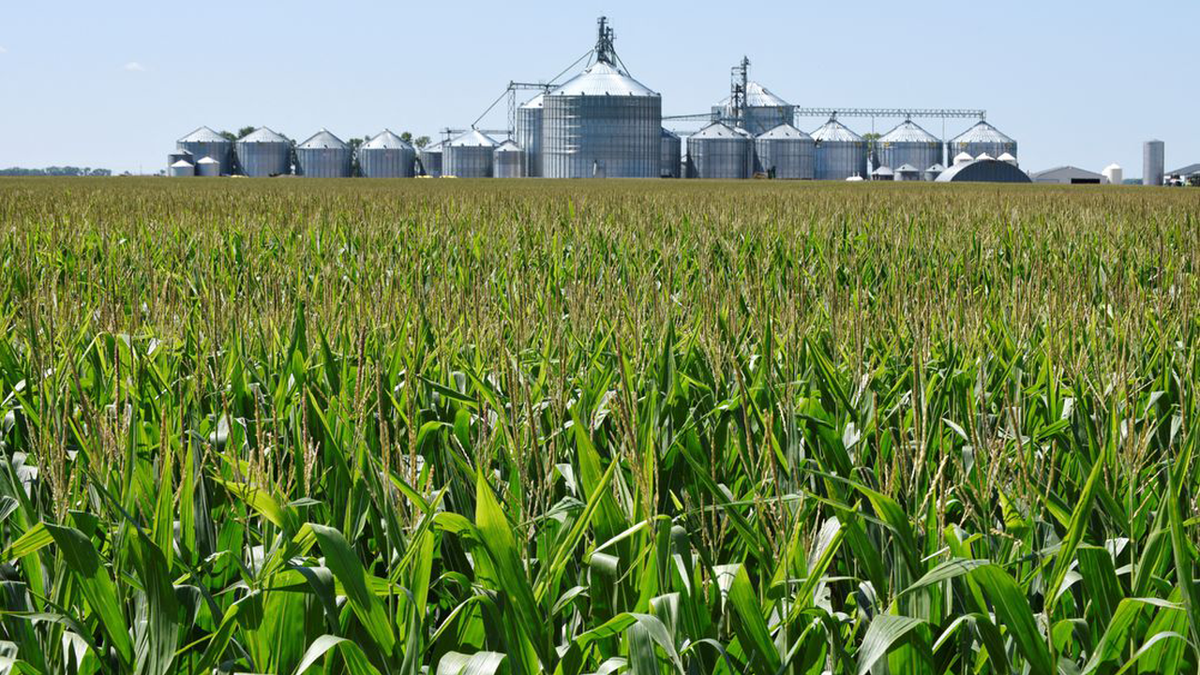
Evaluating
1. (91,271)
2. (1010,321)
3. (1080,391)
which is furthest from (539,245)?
(1080,391)

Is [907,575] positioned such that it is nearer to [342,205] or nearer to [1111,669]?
[1111,669]

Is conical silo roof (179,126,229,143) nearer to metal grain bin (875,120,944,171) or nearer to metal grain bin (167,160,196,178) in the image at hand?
metal grain bin (167,160,196,178)

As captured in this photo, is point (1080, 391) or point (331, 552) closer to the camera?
point (331, 552)

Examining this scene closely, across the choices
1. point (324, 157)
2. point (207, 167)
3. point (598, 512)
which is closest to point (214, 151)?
point (207, 167)

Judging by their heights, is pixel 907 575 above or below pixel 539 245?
below

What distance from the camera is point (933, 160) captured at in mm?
115500

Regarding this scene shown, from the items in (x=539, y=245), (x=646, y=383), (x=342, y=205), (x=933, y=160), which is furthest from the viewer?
(x=933, y=160)

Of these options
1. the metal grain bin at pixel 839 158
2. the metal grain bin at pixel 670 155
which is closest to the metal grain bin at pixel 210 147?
the metal grain bin at pixel 670 155

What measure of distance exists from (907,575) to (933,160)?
393ft

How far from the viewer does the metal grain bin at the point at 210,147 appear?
383 feet

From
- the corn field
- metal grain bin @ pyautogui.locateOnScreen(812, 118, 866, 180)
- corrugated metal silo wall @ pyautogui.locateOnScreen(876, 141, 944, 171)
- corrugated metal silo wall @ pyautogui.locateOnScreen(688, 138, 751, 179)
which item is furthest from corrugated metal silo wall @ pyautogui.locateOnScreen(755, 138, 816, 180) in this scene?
the corn field

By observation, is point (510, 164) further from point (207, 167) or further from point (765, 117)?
point (765, 117)

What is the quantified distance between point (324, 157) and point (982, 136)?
6650cm

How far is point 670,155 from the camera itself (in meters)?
101
